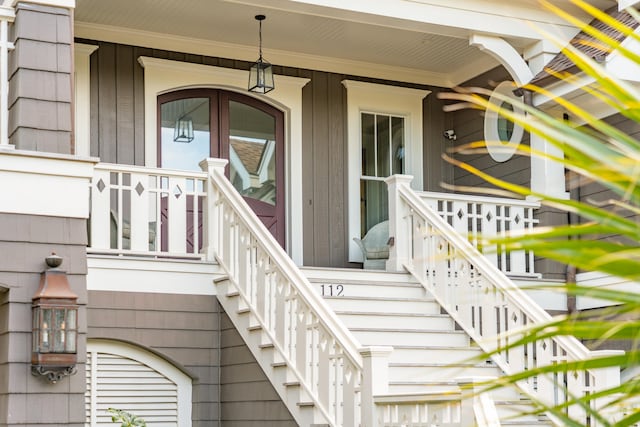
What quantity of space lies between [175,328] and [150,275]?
1.43 ft

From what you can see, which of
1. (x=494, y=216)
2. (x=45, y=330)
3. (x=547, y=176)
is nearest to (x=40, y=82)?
(x=45, y=330)

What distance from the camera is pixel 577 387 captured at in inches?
266

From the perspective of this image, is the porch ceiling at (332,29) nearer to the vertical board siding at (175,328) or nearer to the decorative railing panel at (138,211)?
the decorative railing panel at (138,211)

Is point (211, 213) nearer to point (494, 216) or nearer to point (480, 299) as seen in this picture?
point (480, 299)

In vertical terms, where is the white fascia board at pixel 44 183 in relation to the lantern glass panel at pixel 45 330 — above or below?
above

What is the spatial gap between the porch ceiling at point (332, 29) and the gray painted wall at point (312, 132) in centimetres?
14

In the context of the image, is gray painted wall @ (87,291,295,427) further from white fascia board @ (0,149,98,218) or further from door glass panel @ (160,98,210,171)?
door glass panel @ (160,98,210,171)

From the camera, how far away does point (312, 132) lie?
10.7m

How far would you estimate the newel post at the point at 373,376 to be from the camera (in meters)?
6.10

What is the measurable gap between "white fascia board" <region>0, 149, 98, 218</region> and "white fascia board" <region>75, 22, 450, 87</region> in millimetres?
3546

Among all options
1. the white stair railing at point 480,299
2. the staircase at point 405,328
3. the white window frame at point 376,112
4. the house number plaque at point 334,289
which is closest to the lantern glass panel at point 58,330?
the staircase at point 405,328

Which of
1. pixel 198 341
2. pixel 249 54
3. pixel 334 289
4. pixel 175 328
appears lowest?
pixel 198 341

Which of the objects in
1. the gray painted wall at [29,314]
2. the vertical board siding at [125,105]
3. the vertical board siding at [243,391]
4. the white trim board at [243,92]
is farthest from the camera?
the white trim board at [243,92]

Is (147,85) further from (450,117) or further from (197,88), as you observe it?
(450,117)
